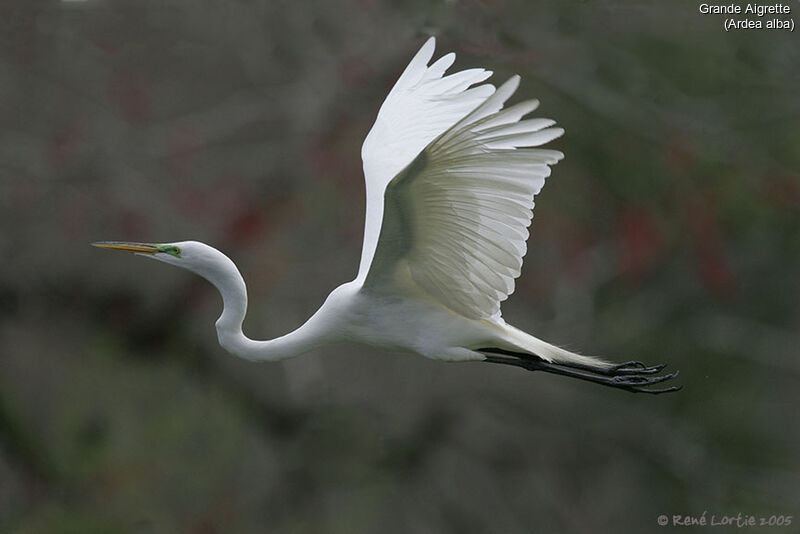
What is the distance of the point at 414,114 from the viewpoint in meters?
2.52

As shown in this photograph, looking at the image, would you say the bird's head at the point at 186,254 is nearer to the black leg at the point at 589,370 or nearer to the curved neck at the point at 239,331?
A: the curved neck at the point at 239,331

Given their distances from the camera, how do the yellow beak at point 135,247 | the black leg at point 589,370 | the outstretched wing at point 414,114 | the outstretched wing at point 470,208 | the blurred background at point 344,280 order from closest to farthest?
the outstretched wing at point 470,208 < the yellow beak at point 135,247 < the black leg at point 589,370 < the outstretched wing at point 414,114 < the blurred background at point 344,280

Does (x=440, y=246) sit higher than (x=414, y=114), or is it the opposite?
(x=414, y=114)

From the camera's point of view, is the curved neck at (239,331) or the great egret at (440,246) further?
the curved neck at (239,331)

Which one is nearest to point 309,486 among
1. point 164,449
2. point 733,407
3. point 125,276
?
point 164,449

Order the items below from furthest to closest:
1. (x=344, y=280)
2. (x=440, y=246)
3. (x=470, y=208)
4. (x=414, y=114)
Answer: (x=344, y=280)
(x=414, y=114)
(x=440, y=246)
(x=470, y=208)

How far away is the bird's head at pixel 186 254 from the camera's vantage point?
7.09ft

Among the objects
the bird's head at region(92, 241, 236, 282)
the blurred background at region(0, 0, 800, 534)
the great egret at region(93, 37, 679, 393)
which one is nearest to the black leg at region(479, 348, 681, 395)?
the great egret at region(93, 37, 679, 393)

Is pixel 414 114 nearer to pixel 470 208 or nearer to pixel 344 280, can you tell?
pixel 470 208

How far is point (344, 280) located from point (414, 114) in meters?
1.78

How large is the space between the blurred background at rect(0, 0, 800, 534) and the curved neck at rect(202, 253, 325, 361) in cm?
196

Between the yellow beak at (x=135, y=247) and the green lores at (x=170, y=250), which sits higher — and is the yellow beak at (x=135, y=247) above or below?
above

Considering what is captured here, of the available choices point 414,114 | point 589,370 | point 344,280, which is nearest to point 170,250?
point 414,114

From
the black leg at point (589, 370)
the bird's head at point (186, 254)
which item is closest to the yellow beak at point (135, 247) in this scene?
the bird's head at point (186, 254)
